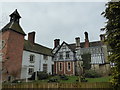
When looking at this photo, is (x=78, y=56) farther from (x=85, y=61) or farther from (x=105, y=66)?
(x=105, y=66)

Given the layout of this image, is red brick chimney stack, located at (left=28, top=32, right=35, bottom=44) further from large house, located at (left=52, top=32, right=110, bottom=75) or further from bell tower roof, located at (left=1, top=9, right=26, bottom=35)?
large house, located at (left=52, top=32, right=110, bottom=75)

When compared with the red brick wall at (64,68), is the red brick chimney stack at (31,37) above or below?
above

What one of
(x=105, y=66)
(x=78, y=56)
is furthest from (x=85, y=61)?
(x=105, y=66)

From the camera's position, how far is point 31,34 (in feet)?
91.1

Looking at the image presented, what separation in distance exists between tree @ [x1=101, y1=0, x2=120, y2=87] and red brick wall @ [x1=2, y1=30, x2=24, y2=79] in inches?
611

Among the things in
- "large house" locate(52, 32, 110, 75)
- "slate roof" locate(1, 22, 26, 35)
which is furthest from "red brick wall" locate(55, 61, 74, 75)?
"slate roof" locate(1, 22, 26, 35)

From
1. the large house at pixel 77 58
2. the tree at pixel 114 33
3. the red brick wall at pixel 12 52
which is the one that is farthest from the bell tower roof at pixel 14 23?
the tree at pixel 114 33

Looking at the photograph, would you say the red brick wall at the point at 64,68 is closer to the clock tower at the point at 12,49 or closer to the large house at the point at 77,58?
the large house at the point at 77,58

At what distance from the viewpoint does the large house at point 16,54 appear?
1831 centimetres

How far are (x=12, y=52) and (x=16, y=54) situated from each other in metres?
0.97

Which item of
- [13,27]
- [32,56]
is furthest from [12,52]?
[32,56]

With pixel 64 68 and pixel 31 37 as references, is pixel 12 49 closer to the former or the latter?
pixel 31 37

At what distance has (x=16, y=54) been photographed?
20.3 meters

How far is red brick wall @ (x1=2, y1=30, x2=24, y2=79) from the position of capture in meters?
18.5
